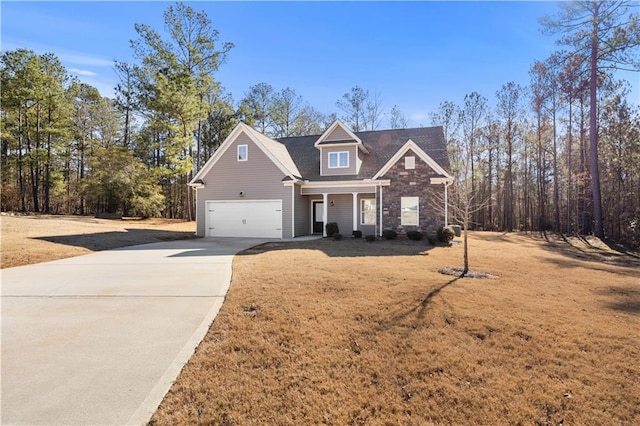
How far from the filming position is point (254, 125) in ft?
112

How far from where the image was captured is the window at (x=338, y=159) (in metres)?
18.6

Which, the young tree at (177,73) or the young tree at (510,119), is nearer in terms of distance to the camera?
the young tree at (177,73)

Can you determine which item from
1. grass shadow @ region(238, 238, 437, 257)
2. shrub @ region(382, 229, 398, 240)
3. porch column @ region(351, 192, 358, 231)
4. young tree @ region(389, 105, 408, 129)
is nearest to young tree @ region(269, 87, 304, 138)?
young tree @ region(389, 105, 408, 129)

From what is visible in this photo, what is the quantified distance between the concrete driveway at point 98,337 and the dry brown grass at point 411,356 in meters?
0.39

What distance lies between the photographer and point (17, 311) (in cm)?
550

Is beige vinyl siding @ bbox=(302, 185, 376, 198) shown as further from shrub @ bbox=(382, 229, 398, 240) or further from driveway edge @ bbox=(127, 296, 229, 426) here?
driveway edge @ bbox=(127, 296, 229, 426)

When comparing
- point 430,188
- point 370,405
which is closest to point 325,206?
point 430,188

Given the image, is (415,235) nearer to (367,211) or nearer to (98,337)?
(367,211)

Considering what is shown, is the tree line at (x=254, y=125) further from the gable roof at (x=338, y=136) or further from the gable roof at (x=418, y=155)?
the gable roof at (x=338, y=136)

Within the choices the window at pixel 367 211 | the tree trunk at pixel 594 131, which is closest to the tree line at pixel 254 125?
the tree trunk at pixel 594 131

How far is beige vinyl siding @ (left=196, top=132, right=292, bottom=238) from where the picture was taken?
56.4ft

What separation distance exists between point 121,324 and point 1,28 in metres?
8.80

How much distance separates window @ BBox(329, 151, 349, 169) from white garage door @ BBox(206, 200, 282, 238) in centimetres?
404

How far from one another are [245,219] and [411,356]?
14947mm
